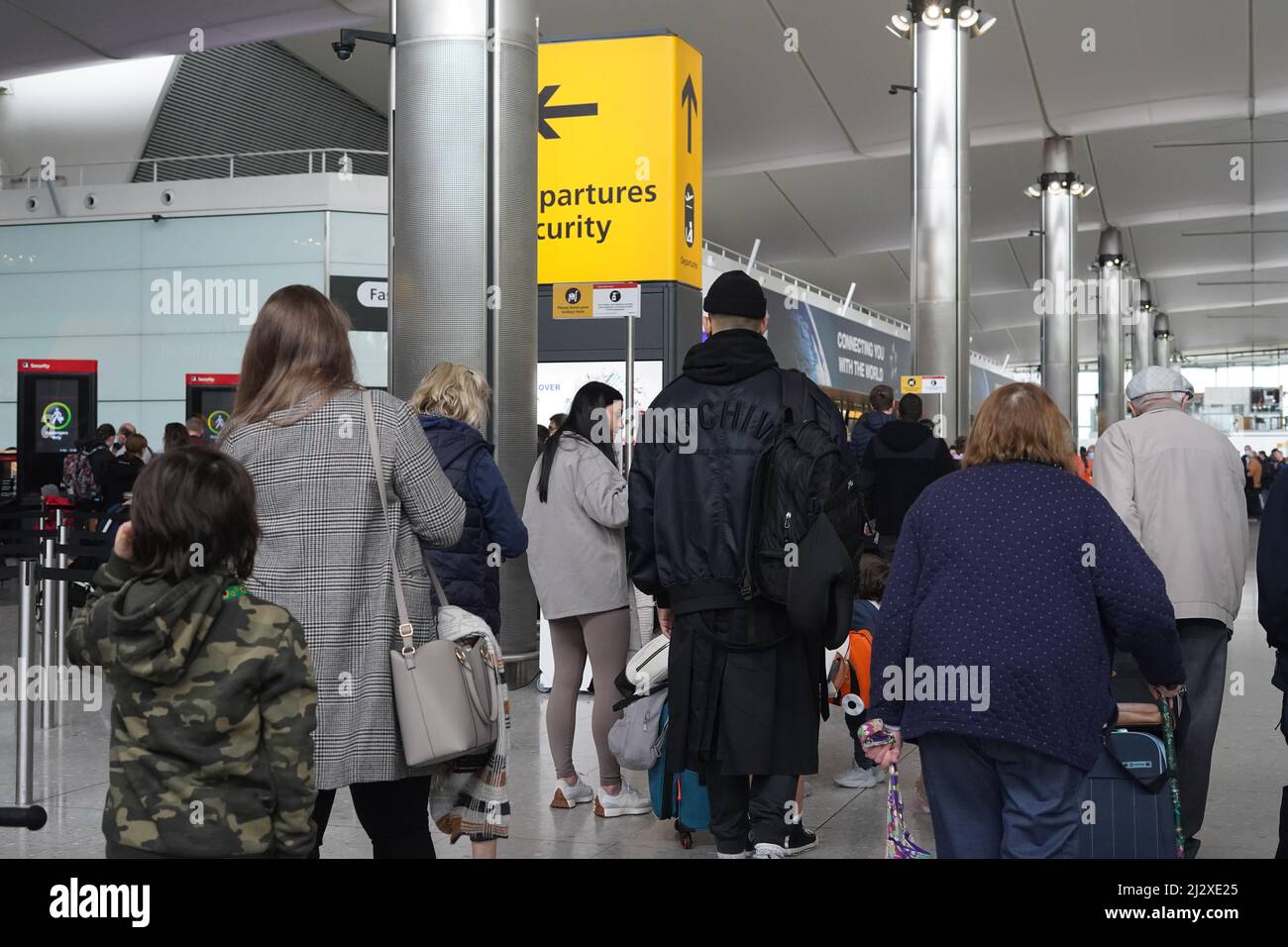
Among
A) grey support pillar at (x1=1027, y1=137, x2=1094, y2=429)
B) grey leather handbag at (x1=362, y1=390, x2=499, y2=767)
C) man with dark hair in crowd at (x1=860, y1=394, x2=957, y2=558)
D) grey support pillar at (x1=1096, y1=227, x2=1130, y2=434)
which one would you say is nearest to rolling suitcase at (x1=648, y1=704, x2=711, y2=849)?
grey leather handbag at (x1=362, y1=390, x2=499, y2=767)

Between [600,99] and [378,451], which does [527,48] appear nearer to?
[600,99]

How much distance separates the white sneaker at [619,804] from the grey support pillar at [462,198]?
2966 millimetres

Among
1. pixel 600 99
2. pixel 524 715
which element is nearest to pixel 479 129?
pixel 524 715

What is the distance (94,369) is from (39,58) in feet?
14.8

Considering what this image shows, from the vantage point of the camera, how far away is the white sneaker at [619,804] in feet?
17.0

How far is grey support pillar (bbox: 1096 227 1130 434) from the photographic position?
36469 millimetres

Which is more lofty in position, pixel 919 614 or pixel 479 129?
pixel 479 129

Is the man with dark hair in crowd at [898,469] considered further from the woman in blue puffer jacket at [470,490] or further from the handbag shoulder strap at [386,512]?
the handbag shoulder strap at [386,512]

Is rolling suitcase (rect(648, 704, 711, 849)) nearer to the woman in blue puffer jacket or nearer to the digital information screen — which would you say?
the woman in blue puffer jacket

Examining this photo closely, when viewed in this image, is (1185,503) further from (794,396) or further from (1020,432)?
(1020,432)

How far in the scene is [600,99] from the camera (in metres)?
11.5

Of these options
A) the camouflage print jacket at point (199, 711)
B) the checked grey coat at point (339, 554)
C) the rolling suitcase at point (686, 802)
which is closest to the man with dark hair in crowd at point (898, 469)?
the rolling suitcase at point (686, 802)

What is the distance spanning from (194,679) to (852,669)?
3500 millimetres

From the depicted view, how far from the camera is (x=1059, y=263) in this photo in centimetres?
2720
